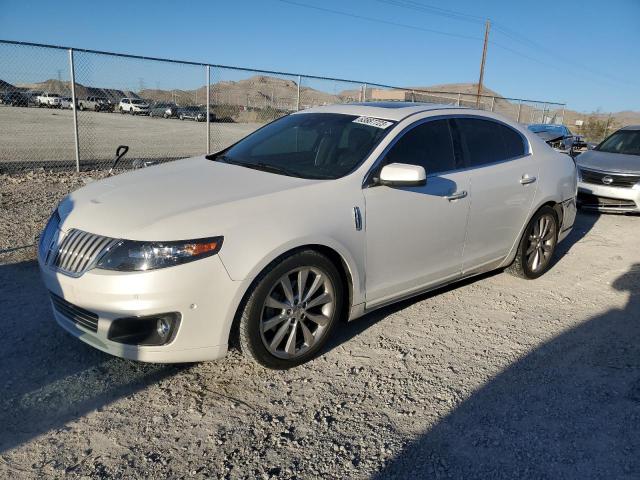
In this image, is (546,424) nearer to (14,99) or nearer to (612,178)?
(612,178)

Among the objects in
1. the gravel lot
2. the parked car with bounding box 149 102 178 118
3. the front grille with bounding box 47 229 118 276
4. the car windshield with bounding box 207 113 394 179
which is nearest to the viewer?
the front grille with bounding box 47 229 118 276

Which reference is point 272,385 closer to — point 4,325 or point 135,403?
point 135,403

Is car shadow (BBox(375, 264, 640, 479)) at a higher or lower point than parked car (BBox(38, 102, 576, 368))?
lower

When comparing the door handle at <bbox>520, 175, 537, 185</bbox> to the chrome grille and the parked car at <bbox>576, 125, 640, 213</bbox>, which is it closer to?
the chrome grille

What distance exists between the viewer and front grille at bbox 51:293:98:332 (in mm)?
2859

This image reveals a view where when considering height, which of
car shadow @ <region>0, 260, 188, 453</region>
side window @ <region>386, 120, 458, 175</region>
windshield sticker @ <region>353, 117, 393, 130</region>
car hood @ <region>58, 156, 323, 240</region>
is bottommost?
car shadow @ <region>0, 260, 188, 453</region>

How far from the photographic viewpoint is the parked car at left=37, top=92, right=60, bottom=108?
38.2 feet

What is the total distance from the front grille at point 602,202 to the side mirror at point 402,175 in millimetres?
6389

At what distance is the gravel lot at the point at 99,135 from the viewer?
12.2 meters

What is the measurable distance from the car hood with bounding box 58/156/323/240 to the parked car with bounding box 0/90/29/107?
817cm

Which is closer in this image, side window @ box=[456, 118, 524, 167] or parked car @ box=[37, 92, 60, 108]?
side window @ box=[456, 118, 524, 167]

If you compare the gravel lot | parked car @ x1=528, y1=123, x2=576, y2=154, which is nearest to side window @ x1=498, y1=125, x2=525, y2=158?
parked car @ x1=528, y1=123, x2=576, y2=154

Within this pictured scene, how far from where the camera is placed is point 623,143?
9734mm

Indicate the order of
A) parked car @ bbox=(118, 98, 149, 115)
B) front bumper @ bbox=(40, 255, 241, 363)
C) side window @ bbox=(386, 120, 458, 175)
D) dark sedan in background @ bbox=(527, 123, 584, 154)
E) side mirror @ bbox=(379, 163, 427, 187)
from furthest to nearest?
parked car @ bbox=(118, 98, 149, 115) < dark sedan in background @ bbox=(527, 123, 584, 154) < side window @ bbox=(386, 120, 458, 175) < side mirror @ bbox=(379, 163, 427, 187) < front bumper @ bbox=(40, 255, 241, 363)
